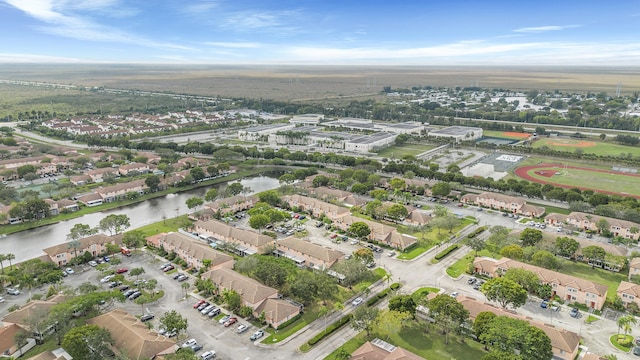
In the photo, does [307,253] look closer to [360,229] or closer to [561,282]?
[360,229]

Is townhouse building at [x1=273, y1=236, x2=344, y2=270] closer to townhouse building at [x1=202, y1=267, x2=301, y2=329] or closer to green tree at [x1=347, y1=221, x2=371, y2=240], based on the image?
green tree at [x1=347, y1=221, x2=371, y2=240]

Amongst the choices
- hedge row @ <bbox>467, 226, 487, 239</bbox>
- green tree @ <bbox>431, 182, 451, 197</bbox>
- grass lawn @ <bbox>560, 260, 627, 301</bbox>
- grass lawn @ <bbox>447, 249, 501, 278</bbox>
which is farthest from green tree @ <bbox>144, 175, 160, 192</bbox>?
grass lawn @ <bbox>560, 260, 627, 301</bbox>

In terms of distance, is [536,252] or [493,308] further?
[536,252]

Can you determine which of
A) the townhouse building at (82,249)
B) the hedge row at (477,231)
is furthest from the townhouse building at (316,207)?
the townhouse building at (82,249)

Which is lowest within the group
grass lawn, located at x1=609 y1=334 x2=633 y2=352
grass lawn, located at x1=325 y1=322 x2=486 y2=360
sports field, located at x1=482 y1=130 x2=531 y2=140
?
grass lawn, located at x1=325 y1=322 x2=486 y2=360

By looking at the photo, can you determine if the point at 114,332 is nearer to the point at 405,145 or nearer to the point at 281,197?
the point at 281,197

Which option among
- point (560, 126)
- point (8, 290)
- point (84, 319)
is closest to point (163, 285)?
point (84, 319)

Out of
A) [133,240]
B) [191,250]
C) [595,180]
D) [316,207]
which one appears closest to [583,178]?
[595,180]

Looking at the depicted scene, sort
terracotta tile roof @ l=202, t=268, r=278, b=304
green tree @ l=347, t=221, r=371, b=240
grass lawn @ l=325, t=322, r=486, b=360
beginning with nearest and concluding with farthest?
1. grass lawn @ l=325, t=322, r=486, b=360
2. terracotta tile roof @ l=202, t=268, r=278, b=304
3. green tree @ l=347, t=221, r=371, b=240
